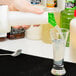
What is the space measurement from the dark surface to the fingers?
0.74 feet

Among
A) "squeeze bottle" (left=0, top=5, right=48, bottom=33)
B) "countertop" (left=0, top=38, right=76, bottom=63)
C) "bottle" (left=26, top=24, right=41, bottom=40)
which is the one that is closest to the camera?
"squeeze bottle" (left=0, top=5, right=48, bottom=33)

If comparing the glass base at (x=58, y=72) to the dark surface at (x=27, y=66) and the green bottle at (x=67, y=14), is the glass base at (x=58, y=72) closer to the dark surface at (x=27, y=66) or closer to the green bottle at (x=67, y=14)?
the dark surface at (x=27, y=66)

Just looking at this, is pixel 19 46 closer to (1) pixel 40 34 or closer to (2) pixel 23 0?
(1) pixel 40 34

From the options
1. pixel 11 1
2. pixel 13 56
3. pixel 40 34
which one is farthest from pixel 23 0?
pixel 40 34

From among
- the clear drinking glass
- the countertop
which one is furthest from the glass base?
the countertop

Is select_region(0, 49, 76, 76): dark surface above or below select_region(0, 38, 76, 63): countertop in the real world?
below

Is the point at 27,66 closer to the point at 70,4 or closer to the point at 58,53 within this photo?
the point at 58,53

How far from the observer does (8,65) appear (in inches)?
37.2

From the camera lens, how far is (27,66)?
932 millimetres

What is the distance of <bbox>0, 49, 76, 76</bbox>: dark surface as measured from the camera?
87 cm

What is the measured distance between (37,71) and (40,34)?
45 cm

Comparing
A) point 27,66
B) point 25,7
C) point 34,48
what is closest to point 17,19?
point 25,7

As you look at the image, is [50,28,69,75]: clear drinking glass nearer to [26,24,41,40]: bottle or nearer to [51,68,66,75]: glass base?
[51,68,66,75]: glass base

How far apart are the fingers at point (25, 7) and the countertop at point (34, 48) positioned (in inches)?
9.4
